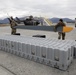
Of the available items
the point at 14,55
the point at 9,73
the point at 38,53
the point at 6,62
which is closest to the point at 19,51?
the point at 14,55

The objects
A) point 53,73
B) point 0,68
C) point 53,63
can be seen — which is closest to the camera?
point 53,73

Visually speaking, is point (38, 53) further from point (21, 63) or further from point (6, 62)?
point (6, 62)

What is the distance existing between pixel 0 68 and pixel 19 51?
5.00 ft

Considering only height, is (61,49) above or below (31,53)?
above

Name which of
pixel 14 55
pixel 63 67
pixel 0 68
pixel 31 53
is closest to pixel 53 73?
pixel 63 67

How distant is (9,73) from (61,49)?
227 centimetres

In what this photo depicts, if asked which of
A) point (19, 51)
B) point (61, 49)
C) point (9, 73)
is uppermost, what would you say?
point (61, 49)

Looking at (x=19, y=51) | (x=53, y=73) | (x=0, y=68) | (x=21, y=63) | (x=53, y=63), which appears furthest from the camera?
(x=19, y=51)

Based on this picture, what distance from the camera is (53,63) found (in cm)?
529

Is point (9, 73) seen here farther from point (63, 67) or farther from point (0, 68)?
point (63, 67)

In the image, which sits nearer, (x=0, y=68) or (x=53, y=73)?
(x=53, y=73)

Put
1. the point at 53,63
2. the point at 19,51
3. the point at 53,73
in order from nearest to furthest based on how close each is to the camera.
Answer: the point at 53,73
the point at 53,63
the point at 19,51

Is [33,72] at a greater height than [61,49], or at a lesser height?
lesser

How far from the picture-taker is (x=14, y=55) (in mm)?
7133
